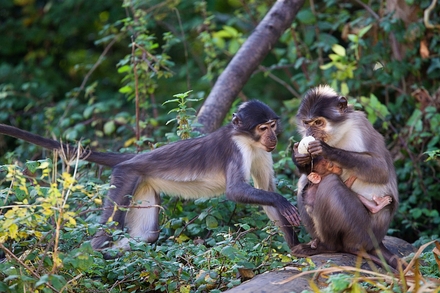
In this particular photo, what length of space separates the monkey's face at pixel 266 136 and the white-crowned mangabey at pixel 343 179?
32 cm

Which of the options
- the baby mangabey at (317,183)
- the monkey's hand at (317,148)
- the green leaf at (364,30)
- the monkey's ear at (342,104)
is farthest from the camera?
the green leaf at (364,30)

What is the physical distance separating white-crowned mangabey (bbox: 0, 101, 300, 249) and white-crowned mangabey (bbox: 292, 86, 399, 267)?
425 mm

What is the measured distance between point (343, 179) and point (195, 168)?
131 centimetres

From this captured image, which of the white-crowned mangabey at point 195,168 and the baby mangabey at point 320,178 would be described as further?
the white-crowned mangabey at point 195,168

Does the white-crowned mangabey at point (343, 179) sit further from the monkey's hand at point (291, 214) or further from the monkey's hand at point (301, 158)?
the monkey's hand at point (291, 214)

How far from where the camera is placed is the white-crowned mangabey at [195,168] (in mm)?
5672

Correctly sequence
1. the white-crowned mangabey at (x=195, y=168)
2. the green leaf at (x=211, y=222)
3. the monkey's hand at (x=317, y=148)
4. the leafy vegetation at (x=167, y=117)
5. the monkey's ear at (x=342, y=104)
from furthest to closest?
the white-crowned mangabey at (x=195, y=168) → the green leaf at (x=211, y=222) → the monkey's ear at (x=342, y=104) → the monkey's hand at (x=317, y=148) → the leafy vegetation at (x=167, y=117)

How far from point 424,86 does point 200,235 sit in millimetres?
3578

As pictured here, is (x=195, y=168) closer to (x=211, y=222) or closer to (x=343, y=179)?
(x=211, y=222)

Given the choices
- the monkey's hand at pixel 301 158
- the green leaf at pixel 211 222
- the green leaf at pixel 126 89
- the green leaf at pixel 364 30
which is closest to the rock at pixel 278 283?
the monkey's hand at pixel 301 158

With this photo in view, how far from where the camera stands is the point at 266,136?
569 cm

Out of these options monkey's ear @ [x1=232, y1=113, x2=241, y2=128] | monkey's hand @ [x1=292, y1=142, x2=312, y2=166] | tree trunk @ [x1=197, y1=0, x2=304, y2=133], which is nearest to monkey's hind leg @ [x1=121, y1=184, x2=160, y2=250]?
monkey's ear @ [x1=232, y1=113, x2=241, y2=128]

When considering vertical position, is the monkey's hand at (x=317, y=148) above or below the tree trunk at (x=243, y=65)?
above

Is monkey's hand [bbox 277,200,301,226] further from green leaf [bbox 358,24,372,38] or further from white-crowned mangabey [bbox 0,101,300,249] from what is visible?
green leaf [bbox 358,24,372,38]
